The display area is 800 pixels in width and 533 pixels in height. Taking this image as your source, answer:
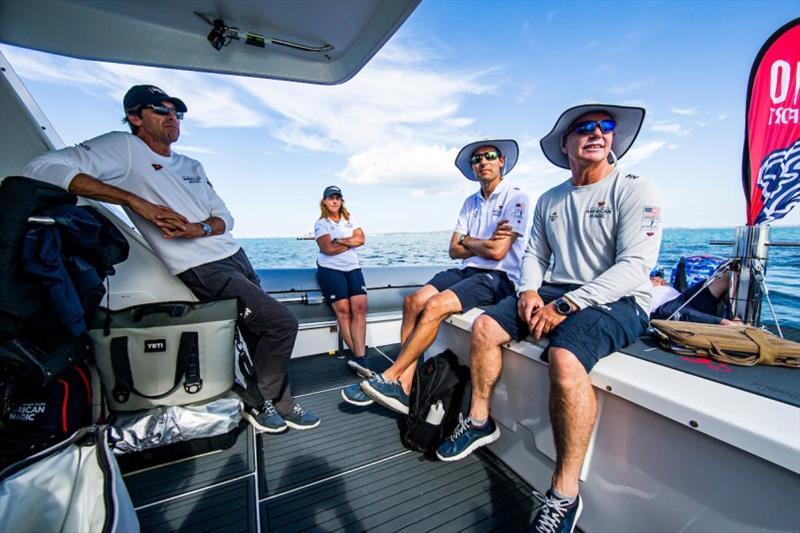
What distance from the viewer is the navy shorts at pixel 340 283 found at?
303 cm

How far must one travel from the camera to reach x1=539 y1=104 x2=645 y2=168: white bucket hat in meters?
1.66

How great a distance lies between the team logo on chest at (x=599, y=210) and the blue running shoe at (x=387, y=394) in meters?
1.33

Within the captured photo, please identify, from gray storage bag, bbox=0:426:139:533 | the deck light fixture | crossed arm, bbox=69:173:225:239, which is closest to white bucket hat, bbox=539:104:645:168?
the deck light fixture

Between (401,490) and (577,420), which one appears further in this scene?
(401,490)

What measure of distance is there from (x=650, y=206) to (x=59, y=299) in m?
2.38

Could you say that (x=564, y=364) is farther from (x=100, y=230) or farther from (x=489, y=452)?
(x=100, y=230)

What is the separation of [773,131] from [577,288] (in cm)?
179

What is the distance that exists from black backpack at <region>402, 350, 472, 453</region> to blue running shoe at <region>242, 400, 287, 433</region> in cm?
73

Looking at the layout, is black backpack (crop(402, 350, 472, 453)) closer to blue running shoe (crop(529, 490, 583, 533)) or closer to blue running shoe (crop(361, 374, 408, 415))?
blue running shoe (crop(361, 374, 408, 415))

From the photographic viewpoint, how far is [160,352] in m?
1.73

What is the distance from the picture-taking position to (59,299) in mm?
1220

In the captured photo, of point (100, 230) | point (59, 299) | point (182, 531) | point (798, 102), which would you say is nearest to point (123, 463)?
point (182, 531)

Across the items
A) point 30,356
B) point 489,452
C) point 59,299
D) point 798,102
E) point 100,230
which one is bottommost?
point 489,452

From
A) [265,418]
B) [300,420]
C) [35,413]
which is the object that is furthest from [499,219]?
[35,413]
